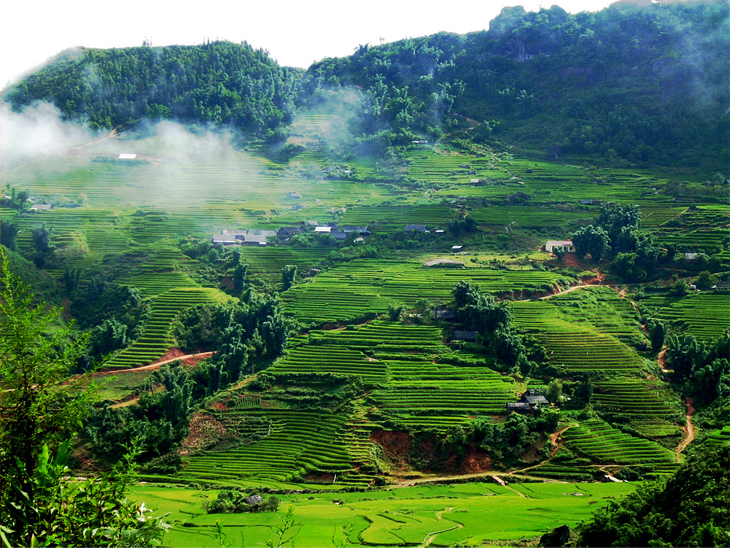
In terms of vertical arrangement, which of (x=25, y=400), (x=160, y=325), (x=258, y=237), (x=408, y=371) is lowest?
(x=408, y=371)

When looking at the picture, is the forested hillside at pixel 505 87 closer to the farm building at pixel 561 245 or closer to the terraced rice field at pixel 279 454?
the farm building at pixel 561 245

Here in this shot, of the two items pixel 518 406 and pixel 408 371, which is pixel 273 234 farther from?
pixel 518 406

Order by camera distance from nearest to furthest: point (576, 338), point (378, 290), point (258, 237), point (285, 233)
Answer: point (576, 338)
point (378, 290)
point (258, 237)
point (285, 233)

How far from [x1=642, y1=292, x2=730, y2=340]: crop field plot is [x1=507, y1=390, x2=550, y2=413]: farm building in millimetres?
17902

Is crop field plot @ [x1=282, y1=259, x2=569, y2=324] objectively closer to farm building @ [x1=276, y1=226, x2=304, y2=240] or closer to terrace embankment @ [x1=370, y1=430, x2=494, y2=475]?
farm building @ [x1=276, y1=226, x2=304, y2=240]

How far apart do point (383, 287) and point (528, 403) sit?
2328 cm

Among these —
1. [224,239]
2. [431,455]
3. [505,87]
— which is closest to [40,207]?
[224,239]

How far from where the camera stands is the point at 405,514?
35844 mm

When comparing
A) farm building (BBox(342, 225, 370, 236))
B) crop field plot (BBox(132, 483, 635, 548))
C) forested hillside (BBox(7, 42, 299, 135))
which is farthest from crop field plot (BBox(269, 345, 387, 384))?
forested hillside (BBox(7, 42, 299, 135))

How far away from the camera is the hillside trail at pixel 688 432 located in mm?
45119

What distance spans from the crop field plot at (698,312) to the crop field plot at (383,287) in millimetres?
9558

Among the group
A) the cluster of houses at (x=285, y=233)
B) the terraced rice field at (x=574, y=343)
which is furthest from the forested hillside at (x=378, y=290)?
the cluster of houses at (x=285, y=233)

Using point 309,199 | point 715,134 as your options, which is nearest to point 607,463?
point 309,199

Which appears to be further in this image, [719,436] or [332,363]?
[332,363]
